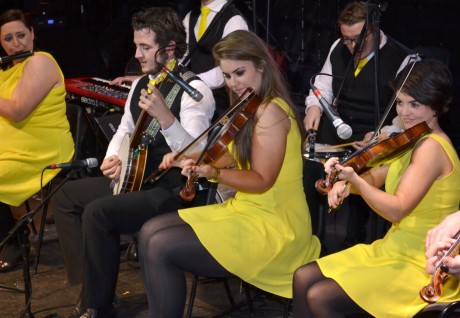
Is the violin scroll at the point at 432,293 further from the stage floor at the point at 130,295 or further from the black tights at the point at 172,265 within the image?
the stage floor at the point at 130,295

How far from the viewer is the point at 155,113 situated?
3559mm

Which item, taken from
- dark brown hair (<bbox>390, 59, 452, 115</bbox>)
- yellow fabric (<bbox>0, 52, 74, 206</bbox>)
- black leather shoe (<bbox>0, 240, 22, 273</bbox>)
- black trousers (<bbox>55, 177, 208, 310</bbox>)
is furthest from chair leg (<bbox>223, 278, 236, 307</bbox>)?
dark brown hair (<bbox>390, 59, 452, 115</bbox>)

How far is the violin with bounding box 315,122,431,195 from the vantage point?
109 inches

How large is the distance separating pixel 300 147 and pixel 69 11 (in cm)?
533

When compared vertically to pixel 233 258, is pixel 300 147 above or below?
above

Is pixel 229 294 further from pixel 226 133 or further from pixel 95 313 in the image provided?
pixel 226 133

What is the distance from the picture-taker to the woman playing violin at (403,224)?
277 centimetres

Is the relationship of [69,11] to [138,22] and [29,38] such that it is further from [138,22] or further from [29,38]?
[138,22]

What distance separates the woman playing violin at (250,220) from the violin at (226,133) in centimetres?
6

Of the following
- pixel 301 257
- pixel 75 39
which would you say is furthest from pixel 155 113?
pixel 75 39

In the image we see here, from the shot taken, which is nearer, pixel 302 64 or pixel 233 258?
pixel 233 258

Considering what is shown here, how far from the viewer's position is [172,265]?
3223 mm

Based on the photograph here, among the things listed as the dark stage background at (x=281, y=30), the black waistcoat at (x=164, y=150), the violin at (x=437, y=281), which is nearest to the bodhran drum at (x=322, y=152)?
the black waistcoat at (x=164, y=150)

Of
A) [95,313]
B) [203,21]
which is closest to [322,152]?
[95,313]
